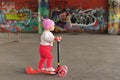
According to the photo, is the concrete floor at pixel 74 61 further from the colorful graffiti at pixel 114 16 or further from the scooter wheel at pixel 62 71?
the colorful graffiti at pixel 114 16

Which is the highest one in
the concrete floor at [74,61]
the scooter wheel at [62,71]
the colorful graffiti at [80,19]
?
the colorful graffiti at [80,19]

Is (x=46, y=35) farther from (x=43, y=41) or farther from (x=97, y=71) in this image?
(x=97, y=71)

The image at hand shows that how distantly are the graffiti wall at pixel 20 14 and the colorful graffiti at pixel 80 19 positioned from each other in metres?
1.36

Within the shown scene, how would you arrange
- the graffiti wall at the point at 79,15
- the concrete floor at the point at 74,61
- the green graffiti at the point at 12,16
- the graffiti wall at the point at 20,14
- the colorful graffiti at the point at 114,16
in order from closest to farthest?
the concrete floor at the point at 74,61, the colorful graffiti at the point at 114,16, the graffiti wall at the point at 79,15, the graffiti wall at the point at 20,14, the green graffiti at the point at 12,16

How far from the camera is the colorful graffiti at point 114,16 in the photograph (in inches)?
829

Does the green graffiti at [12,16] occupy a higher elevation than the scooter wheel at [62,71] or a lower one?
higher

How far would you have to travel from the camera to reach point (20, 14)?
2272 cm

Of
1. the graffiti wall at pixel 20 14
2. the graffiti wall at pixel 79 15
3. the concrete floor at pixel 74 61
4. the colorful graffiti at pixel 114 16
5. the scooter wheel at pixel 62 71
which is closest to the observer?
the scooter wheel at pixel 62 71

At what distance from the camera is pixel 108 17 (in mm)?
21562

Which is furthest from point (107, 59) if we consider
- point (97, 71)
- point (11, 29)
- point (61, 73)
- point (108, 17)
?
point (11, 29)

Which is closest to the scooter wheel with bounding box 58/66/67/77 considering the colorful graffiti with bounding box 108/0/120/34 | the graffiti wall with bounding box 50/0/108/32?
the colorful graffiti with bounding box 108/0/120/34

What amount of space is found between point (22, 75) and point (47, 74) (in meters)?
0.65

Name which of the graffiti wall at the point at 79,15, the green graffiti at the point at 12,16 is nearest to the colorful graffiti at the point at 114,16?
the graffiti wall at the point at 79,15

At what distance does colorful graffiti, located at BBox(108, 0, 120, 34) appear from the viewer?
21.1 metres
